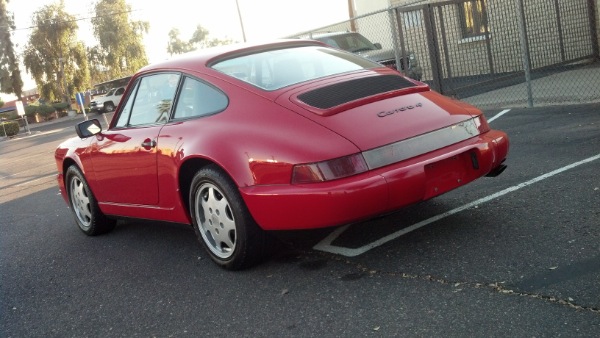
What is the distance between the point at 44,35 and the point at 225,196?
56002 millimetres

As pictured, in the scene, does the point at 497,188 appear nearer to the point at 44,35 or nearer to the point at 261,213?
the point at 261,213

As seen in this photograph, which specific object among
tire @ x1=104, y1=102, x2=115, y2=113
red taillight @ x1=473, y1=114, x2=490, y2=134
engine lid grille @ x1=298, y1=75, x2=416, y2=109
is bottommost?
tire @ x1=104, y1=102, x2=115, y2=113

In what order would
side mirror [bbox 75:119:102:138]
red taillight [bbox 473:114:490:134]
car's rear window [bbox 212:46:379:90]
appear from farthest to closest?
side mirror [bbox 75:119:102:138]
car's rear window [bbox 212:46:379:90]
red taillight [bbox 473:114:490:134]

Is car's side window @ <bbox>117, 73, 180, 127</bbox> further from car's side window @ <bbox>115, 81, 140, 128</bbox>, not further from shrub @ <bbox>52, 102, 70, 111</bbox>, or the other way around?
shrub @ <bbox>52, 102, 70, 111</bbox>

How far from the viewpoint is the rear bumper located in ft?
12.1

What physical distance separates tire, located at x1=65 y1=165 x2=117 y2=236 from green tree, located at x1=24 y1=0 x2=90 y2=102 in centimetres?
5155

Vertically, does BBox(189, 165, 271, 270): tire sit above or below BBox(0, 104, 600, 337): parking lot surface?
above

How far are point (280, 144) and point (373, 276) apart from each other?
912mm

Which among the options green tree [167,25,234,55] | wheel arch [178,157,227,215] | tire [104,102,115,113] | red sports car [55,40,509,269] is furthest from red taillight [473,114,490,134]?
green tree [167,25,234,55]

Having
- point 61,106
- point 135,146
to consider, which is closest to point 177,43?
point 61,106

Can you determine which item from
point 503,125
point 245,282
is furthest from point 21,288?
point 503,125

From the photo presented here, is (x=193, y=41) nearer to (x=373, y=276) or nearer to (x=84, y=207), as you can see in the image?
(x=84, y=207)

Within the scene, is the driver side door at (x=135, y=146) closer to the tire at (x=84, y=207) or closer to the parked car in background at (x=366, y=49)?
the tire at (x=84, y=207)

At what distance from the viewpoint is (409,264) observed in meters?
3.95
